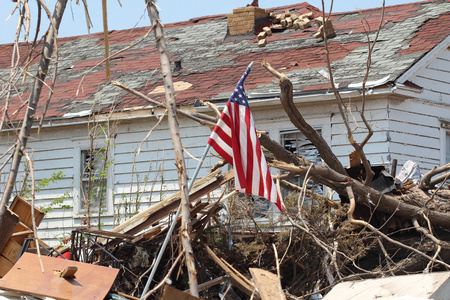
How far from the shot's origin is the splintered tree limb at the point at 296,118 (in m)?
6.88

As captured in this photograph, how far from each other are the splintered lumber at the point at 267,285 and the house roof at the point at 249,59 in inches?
240

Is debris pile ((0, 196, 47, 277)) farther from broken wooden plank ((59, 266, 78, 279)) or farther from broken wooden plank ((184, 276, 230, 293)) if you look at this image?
broken wooden plank ((184, 276, 230, 293))

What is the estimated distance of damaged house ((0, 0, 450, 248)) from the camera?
443 inches

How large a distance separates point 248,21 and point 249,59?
6.80 ft

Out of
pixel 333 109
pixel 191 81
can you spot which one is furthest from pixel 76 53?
pixel 333 109

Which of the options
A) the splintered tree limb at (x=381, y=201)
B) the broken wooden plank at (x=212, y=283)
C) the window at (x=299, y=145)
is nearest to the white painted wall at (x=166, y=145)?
the window at (x=299, y=145)

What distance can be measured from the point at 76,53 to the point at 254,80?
249 inches

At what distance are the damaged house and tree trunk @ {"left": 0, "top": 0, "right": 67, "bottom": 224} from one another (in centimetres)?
546

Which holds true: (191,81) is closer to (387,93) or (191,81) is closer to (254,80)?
(254,80)

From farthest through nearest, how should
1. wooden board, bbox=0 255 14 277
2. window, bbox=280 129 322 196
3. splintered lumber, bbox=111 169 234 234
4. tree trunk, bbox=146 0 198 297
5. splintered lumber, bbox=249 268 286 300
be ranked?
window, bbox=280 129 322 196 → splintered lumber, bbox=111 169 234 234 → wooden board, bbox=0 255 14 277 → splintered lumber, bbox=249 268 286 300 → tree trunk, bbox=146 0 198 297

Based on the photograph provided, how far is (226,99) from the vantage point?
11766mm

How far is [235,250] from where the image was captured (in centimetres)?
762

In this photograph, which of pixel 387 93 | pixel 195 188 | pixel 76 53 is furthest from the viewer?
pixel 76 53

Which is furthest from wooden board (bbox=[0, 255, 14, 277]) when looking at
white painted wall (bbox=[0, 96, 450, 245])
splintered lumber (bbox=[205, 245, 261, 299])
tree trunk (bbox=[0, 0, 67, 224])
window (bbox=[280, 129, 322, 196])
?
window (bbox=[280, 129, 322, 196])
